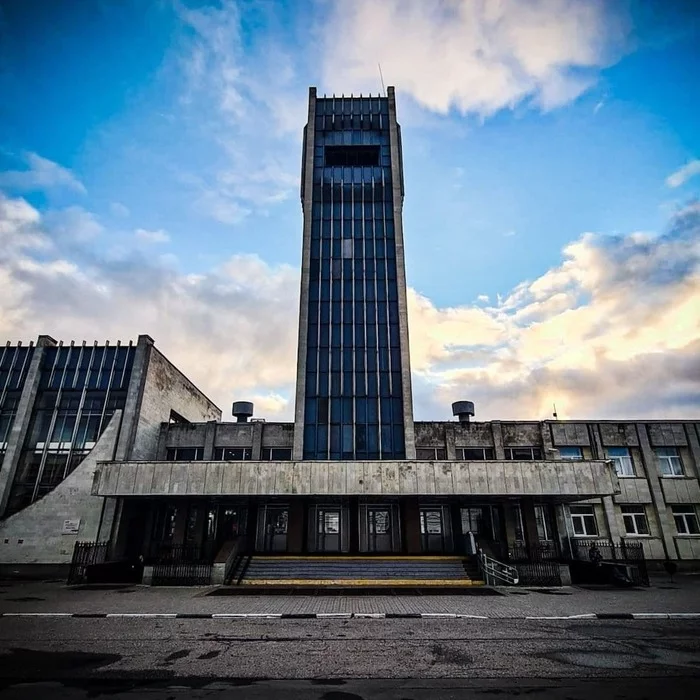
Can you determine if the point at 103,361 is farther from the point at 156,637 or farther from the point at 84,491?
the point at 156,637

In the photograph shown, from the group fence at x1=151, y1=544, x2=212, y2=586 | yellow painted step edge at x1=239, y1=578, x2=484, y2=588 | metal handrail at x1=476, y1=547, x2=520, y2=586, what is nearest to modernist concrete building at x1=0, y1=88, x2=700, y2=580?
yellow painted step edge at x1=239, y1=578, x2=484, y2=588

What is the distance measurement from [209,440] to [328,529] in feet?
35.2

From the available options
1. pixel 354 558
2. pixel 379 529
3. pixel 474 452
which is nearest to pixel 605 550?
pixel 474 452

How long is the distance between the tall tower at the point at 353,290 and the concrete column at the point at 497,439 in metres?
5.77

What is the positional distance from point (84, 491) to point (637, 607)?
1141 inches

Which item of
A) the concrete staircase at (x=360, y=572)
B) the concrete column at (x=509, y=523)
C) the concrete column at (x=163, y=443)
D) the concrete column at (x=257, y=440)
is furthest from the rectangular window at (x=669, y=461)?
the concrete column at (x=163, y=443)

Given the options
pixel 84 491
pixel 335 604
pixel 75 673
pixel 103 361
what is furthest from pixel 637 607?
pixel 103 361

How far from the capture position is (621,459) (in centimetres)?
3102

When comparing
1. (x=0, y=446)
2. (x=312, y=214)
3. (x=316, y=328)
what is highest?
(x=312, y=214)

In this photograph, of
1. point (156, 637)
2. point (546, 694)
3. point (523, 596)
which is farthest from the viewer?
point (523, 596)

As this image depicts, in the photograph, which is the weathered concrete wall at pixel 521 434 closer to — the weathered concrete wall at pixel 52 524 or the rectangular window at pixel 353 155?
the rectangular window at pixel 353 155

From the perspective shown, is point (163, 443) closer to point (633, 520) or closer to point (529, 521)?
point (529, 521)

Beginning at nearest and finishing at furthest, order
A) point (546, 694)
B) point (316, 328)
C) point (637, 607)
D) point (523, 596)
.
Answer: point (546, 694), point (637, 607), point (523, 596), point (316, 328)

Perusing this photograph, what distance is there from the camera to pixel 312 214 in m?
38.5
